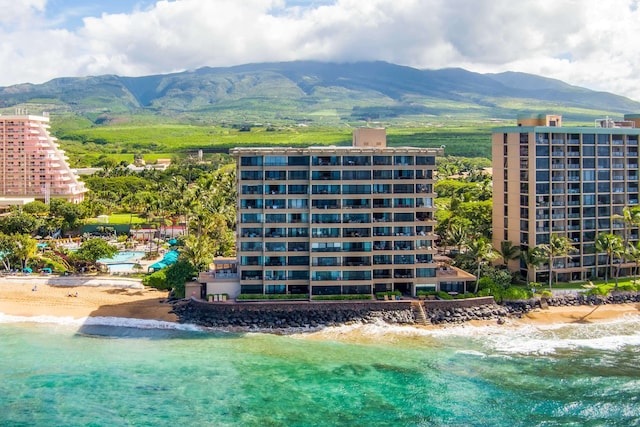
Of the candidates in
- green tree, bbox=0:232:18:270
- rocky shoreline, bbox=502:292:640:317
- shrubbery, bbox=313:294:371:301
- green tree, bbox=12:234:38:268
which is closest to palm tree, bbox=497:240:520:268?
rocky shoreline, bbox=502:292:640:317

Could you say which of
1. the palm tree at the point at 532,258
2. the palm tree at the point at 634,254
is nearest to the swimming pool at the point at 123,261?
the palm tree at the point at 532,258

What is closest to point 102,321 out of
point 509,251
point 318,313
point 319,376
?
point 318,313

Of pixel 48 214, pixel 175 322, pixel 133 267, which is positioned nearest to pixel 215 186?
pixel 133 267

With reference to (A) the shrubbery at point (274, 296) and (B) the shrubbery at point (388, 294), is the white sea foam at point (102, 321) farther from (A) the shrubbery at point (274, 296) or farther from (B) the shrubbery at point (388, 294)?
(B) the shrubbery at point (388, 294)

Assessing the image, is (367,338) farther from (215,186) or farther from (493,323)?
(215,186)

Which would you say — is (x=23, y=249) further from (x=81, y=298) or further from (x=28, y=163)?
(x=28, y=163)

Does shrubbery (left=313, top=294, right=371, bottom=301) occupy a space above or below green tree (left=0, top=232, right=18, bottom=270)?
below

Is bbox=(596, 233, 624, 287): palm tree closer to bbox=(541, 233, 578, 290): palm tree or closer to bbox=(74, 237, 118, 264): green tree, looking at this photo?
bbox=(541, 233, 578, 290): palm tree
